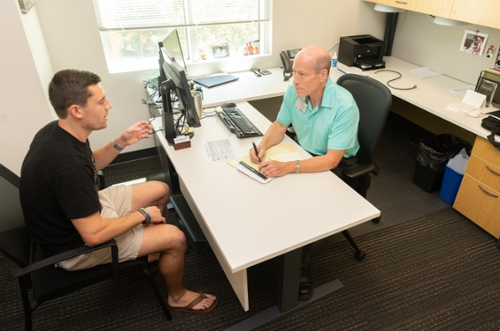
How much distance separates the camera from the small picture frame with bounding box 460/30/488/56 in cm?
274

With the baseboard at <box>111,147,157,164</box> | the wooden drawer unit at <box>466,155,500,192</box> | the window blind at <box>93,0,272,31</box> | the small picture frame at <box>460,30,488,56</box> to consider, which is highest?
the window blind at <box>93,0,272,31</box>

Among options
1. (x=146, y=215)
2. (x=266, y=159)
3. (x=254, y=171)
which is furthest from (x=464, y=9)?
(x=146, y=215)

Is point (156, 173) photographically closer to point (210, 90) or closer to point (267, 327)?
point (210, 90)

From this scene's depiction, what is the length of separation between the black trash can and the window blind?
182 cm

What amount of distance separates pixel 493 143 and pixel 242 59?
2121mm

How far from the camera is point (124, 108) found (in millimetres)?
2998

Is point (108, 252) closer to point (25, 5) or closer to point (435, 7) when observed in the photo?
point (25, 5)

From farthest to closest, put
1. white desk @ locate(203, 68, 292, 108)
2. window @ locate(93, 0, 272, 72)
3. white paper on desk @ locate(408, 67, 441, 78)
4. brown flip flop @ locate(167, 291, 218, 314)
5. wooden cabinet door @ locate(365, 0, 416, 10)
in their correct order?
white paper on desk @ locate(408, 67, 441, 78)
wooden cabinet door @ locate(365, 0, 416, 10)
window @ locate(93, 0, 272, 72)
white desk @ locate(203, 68, 292, 108)
brown flip flop @ locate(167, 291, 218, 314)

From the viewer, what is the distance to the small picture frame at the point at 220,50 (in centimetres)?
316

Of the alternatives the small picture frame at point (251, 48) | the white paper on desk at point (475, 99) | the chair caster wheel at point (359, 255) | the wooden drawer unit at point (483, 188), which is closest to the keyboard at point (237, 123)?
the chair caster wheel at point (359, 255)

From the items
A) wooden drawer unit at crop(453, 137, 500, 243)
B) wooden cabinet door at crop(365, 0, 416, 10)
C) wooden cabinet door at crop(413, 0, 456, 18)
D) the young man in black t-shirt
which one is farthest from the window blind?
wooden drawer unit at crop(453, 137, 500, 243)

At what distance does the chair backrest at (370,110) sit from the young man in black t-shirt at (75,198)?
3.73 ft

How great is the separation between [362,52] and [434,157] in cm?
124

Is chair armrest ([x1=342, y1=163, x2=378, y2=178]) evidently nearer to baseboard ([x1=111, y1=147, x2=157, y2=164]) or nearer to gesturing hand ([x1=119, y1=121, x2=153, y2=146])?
gesturing hand ([x1=119, y1=121, x2=153, y2=146])
